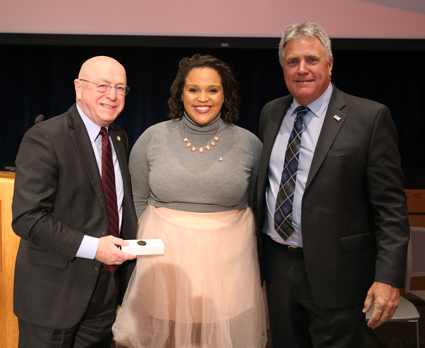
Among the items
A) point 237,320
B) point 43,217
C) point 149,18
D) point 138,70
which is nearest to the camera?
point 43,217

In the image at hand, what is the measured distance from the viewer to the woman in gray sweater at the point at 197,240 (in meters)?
1.77

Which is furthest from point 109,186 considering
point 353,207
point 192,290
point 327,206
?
point 353,207

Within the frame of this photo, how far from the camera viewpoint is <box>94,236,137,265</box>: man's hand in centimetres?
145

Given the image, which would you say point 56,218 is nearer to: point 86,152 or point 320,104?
point 86,152

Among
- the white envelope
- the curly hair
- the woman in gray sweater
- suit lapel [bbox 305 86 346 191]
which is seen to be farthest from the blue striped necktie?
the white envelope

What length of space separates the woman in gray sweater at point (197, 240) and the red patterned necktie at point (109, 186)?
23cm

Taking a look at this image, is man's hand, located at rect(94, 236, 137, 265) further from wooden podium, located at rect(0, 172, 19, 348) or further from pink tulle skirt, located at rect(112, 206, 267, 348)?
wooden podium, located at rect(0, 172, 19, 348)

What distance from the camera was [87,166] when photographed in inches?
60.2

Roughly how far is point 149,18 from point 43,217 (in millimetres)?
3107

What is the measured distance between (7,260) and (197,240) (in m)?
1.06

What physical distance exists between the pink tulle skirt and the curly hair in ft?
1.78

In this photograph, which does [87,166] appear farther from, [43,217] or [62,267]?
[62,267]

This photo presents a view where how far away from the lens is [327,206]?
5.23 feet

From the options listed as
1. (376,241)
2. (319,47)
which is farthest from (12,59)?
(376,241)
